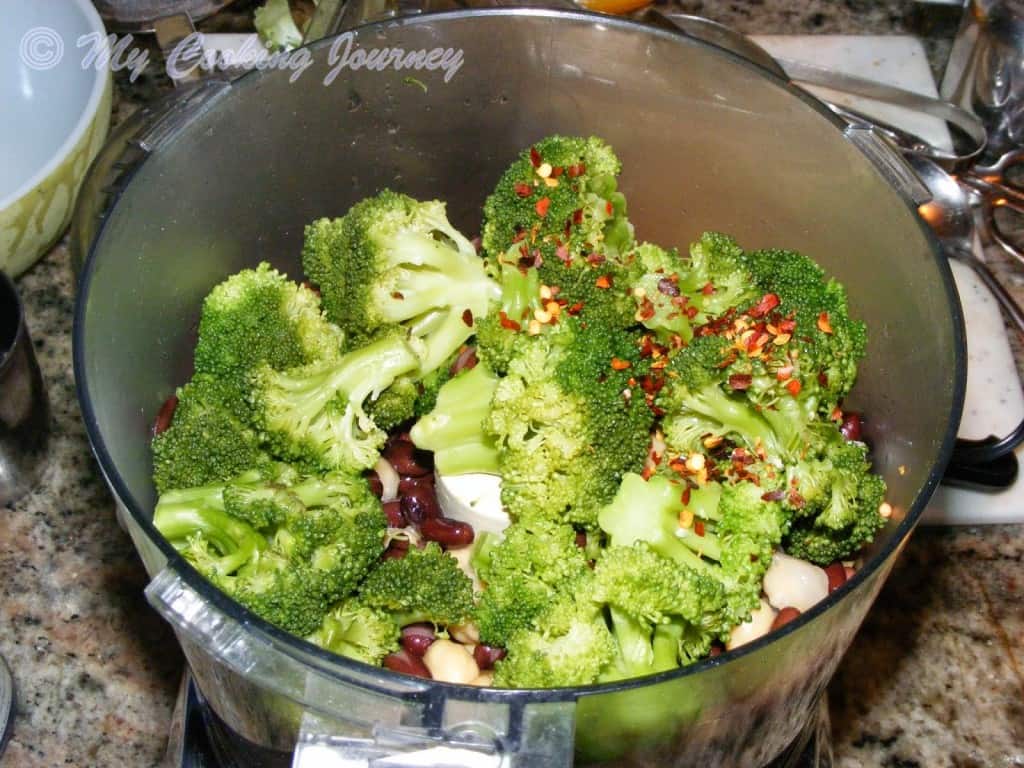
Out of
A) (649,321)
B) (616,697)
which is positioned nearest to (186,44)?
(649,321)

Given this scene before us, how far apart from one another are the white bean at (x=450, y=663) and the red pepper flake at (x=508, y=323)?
318 millimetres

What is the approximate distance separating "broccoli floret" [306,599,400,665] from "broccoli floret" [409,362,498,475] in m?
0.18

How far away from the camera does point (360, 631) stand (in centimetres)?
113

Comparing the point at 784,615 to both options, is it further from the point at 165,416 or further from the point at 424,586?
the point at 165,416

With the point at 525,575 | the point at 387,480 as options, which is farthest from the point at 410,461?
the point at 525,575

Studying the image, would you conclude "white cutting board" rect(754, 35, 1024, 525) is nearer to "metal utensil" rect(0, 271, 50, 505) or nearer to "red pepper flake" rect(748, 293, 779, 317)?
"red pepper flake" rect(748, 293, 779, 317)

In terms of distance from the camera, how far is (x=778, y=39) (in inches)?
83.8

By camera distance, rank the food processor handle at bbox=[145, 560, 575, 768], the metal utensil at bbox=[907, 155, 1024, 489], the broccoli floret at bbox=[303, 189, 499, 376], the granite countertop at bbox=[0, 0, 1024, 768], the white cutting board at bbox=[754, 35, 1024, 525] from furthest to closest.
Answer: the metal utensil at bbox=[907, 155, 1024, 489] → the white cutting board at bbox=[754, 35, 1024, 525] → the granite countertop at bbox=[0, 0, 1024, 768] → the broccoli floret at bbox=[303, 189, 499, 376] → the food processor handle at bbox=[145, 560, 575, 768]

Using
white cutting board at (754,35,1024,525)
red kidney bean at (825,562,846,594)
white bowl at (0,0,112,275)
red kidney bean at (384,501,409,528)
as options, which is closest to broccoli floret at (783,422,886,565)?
red kidney bean at (825,562,846,594)

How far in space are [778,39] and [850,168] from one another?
0.98m

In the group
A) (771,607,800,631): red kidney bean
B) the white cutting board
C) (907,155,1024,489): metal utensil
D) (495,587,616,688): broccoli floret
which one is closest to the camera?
(495,587,616,688): broccoli floret

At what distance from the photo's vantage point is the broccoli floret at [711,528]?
1.08m

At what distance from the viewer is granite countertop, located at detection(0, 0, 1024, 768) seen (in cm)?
151

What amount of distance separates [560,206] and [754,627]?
0.47 metres
